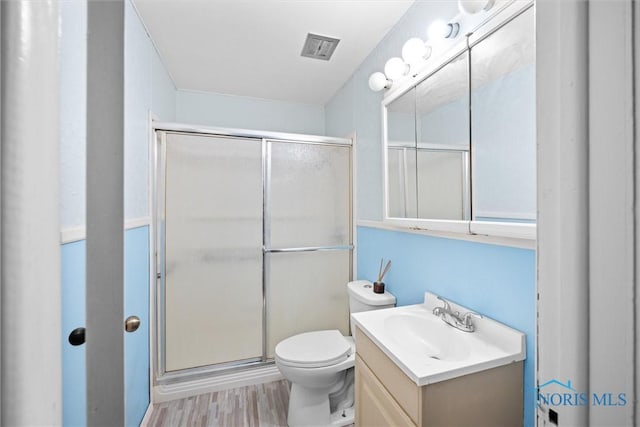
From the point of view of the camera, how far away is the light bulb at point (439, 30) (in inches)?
42.6

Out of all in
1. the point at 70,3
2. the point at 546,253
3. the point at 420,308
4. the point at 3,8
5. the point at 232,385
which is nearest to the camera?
the point at 3,8

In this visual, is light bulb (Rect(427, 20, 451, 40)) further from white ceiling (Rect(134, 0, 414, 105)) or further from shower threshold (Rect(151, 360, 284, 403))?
shower threshold (Rect(151, 360, 284, 403))

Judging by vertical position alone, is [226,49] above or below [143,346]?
above

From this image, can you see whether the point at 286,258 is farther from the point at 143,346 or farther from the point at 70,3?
the point at 70,3

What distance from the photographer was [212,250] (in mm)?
1893

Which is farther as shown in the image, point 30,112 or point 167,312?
point 167,312

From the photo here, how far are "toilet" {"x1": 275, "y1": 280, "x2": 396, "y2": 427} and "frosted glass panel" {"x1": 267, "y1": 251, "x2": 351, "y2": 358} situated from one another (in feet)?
1.23

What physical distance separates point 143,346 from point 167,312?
9.8 inches

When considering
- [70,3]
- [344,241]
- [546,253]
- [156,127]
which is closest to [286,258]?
[344,241]

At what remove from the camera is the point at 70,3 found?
775 millimetres

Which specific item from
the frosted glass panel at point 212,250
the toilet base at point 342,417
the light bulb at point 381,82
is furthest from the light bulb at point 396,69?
the toilet base at point 342,417

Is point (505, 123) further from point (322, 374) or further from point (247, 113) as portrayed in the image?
point (247, 113)

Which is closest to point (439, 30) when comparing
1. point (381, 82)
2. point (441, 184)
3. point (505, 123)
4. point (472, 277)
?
point (381, 82)

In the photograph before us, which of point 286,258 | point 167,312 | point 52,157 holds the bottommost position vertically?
point 167,312
